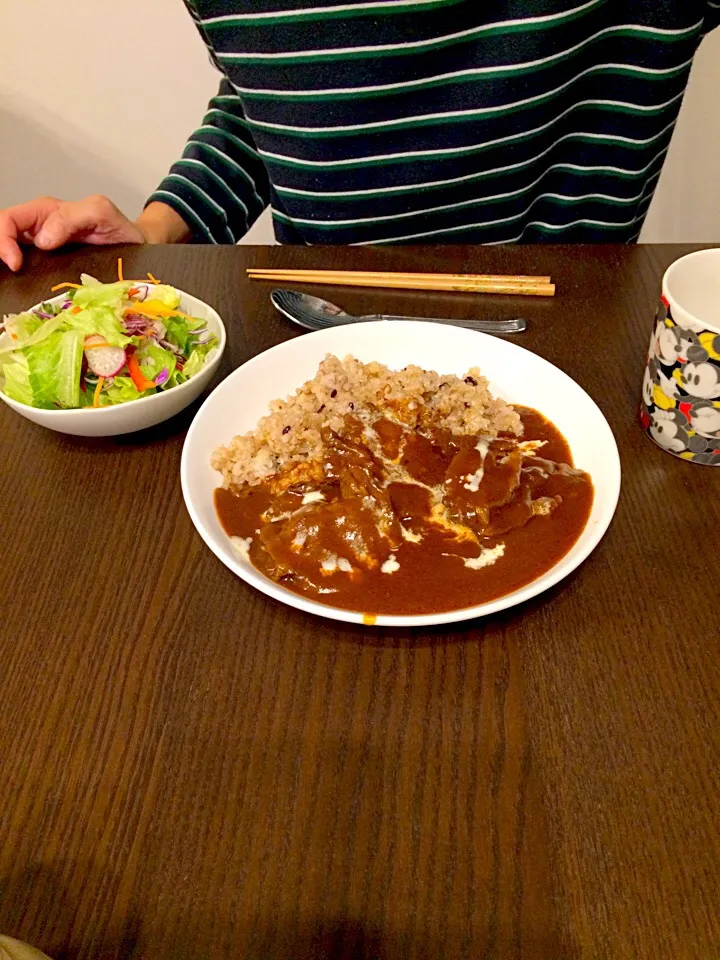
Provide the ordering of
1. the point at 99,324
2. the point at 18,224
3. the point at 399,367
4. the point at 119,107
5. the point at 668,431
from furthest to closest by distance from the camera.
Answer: the point at 119,107
the point at 18,224
the point at 399,367
the point at 99,324
the point at 668,431

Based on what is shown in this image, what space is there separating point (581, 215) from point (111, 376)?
1.46 m

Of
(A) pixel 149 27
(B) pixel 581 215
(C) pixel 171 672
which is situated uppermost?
(A) pixel 149 27

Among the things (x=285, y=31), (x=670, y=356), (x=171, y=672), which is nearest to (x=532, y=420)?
(x=670, y=356)

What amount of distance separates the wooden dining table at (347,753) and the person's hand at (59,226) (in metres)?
0.91

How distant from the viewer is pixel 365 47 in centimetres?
156

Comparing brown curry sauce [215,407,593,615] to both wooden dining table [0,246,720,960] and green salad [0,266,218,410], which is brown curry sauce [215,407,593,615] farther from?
green salad [0,266,218,410]

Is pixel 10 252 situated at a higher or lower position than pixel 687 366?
lower

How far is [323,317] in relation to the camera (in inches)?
59.3

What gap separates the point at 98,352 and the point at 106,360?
2 centimetres

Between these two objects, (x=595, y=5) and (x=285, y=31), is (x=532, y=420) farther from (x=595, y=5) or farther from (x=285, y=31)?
(x=285, y=31)

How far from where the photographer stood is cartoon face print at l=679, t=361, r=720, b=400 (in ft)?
3.35

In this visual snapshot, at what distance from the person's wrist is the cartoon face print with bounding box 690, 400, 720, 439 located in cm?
156

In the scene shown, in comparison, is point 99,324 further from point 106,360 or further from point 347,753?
point 347,753

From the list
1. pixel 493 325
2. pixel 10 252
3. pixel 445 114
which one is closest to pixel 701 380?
pixel 493 325
